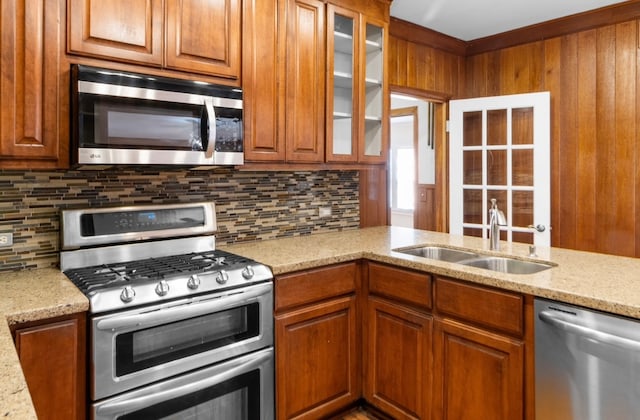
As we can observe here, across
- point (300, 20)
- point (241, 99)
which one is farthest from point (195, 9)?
point (300, 20)

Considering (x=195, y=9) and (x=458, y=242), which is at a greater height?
(x=195, y=9)

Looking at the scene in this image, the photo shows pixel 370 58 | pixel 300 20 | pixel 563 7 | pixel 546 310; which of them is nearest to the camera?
pixel 546 310

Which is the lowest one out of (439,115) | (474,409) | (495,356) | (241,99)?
(474,409)

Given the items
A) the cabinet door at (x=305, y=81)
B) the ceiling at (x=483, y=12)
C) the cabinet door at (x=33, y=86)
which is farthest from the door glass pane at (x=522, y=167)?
the cabinet door at (x=33, y=86)

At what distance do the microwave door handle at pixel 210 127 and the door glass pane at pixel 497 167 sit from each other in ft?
8.25

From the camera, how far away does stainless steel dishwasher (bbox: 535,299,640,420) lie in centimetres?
139

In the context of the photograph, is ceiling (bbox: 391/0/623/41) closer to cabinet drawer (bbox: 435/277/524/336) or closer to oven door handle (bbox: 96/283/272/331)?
cabinet drawer (bbox: 435/277/524/336)

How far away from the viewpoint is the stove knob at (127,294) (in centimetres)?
154

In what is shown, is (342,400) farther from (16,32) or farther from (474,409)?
(16,32)

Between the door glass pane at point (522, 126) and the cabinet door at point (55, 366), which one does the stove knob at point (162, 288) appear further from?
the door glass pane at point (522, 126)

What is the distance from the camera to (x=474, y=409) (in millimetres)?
1830

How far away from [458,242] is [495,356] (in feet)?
3.00

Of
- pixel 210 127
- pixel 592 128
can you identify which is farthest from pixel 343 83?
pixel 592 128

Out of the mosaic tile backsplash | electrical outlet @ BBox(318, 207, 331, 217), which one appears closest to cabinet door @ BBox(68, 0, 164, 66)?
the mosaic tile backsplash
